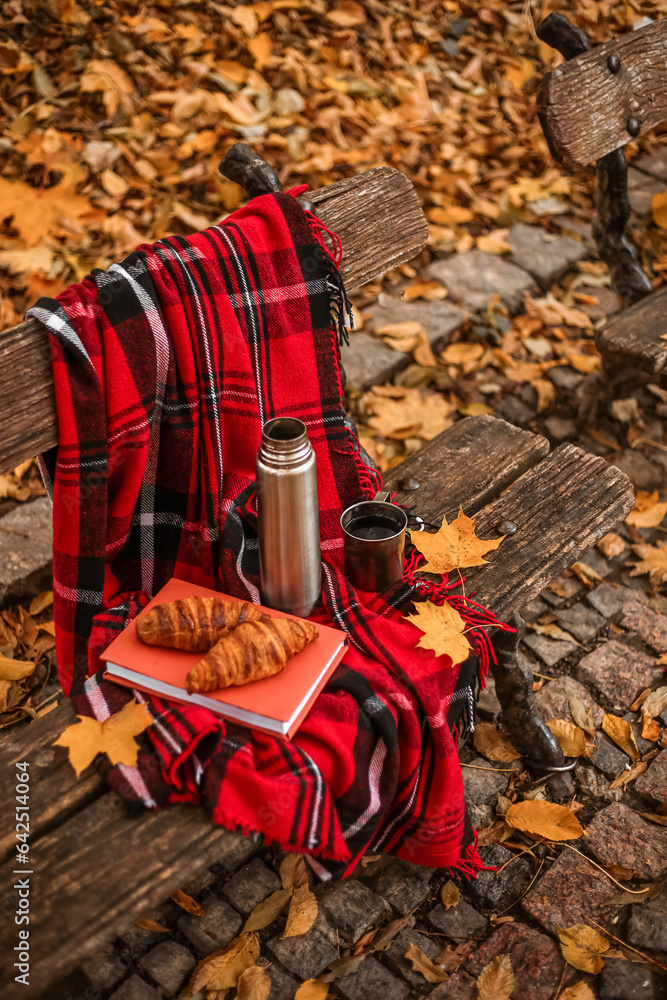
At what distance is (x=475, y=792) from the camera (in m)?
2.09

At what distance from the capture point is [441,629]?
163cm

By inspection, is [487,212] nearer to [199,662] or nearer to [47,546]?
[47,546]

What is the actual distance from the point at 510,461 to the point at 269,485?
0.85 metres

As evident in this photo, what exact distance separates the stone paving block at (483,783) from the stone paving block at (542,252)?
2.42 meters

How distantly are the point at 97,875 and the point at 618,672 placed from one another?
1661 mm

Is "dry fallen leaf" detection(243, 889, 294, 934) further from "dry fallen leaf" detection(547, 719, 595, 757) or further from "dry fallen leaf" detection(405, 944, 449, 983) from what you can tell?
"dry fallen leaf" detection(547, 719, 595, 757)

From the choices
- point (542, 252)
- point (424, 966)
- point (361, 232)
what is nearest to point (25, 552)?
point (361, 232)

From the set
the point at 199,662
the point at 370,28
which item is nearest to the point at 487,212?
the point at 370,28

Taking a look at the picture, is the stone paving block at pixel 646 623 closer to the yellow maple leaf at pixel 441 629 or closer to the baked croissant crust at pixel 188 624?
the yellow maple leaf at pixel 441 629

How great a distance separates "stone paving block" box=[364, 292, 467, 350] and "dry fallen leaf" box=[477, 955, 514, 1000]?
2346 millimetres

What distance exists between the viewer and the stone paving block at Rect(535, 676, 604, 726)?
7.46 ft

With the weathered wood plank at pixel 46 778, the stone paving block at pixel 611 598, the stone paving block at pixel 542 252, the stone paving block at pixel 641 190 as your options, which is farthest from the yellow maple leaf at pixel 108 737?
the stone paving block at pixel 641 190

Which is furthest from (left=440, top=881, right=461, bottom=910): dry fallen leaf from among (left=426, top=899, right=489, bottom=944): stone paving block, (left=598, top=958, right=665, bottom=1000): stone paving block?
(left=598, top=958, right=665, bottom=1000): stone paving block

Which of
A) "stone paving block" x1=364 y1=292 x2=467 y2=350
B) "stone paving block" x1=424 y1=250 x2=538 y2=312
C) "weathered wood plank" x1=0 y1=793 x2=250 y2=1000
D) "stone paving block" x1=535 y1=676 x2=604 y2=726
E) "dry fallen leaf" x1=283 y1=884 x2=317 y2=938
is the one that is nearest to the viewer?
"weathered wood plank" x1=0 y1=793 x2=250 y2=1000
